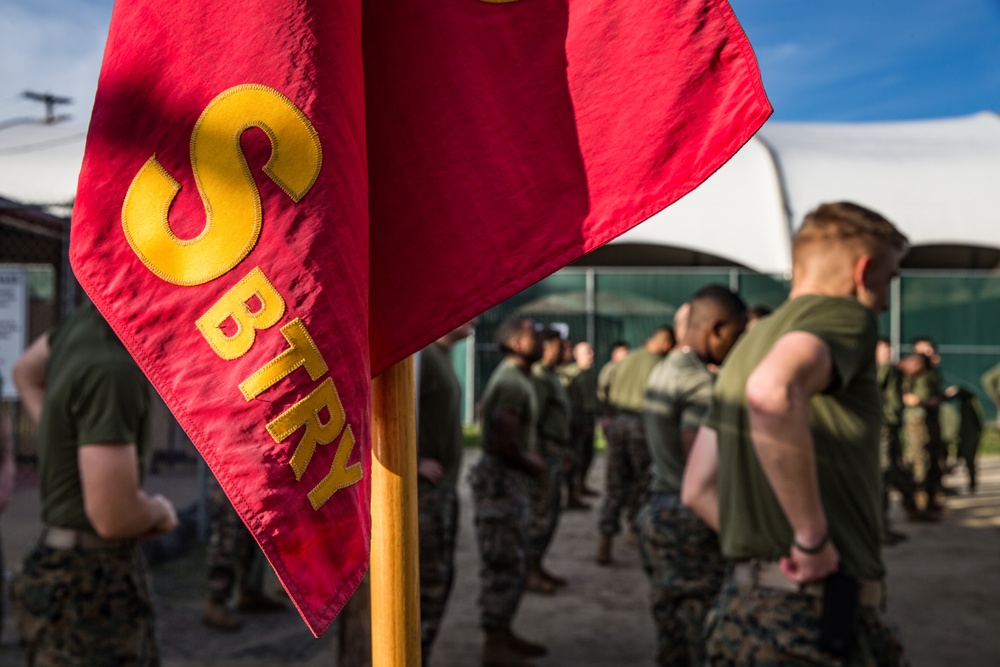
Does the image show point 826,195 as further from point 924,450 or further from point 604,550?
point 604,550

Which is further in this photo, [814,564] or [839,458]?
[839,458]

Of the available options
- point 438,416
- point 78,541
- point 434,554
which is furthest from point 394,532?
point 438,416

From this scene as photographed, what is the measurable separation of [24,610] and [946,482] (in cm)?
1240

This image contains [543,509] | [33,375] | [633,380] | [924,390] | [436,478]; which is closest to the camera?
[33,375]

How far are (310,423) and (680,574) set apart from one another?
3.06 m

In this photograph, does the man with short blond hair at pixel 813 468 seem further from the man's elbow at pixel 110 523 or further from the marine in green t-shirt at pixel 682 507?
the man's elbow at pixel 110 523

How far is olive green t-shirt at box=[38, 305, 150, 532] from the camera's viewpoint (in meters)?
2.52

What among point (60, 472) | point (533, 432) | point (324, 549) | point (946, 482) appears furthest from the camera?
point (946, 482)

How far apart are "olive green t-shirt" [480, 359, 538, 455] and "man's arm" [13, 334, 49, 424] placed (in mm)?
2667

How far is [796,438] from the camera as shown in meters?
2.09

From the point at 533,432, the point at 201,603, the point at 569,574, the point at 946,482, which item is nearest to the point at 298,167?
the point at 533,432

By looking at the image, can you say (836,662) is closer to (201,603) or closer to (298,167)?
(298,167)

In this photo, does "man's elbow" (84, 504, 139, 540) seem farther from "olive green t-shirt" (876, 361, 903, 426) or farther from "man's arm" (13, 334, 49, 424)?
"olive green t-shirt" (876, 361, 903, 426)

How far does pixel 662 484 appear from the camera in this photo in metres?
4.24
